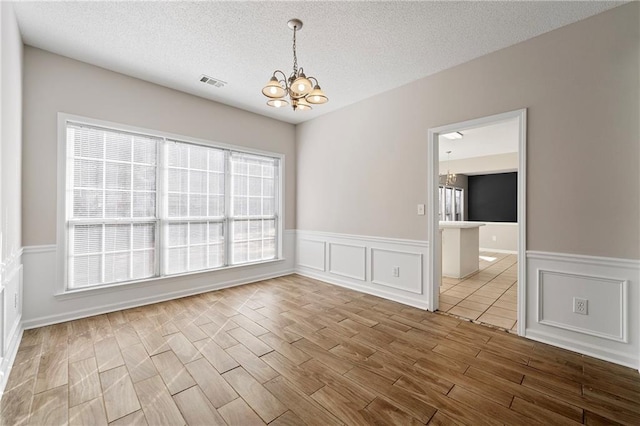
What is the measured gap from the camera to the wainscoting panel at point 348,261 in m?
4.20

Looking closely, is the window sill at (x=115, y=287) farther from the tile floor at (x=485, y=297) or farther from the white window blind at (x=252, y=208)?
the tile floor at (x=485, y=297)

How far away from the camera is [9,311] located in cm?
225

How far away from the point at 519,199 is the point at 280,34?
113 inches

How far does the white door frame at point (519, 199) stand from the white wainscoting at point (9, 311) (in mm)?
3889

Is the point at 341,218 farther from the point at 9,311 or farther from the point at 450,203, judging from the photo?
the point at 450,203

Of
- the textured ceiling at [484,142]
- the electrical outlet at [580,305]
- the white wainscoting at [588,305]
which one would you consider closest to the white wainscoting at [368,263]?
the white wainscoting at [588,305]

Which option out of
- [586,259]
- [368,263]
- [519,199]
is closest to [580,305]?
[586,259]

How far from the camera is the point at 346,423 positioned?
5.24 ft

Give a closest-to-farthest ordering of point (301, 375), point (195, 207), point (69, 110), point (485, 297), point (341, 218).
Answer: point (301, 375), point (69, 110), point (485, 297), point (195, 207), point (341, 218)

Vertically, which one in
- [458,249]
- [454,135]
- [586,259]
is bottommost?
[458,249]

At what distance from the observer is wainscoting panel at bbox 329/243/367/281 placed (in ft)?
13.8

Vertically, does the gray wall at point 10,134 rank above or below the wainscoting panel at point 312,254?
above

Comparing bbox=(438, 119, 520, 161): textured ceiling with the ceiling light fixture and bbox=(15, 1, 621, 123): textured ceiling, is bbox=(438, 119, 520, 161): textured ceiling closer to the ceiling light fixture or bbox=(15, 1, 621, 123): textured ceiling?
the ceiling light fixture

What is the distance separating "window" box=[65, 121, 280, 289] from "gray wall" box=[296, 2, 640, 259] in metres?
2.47
